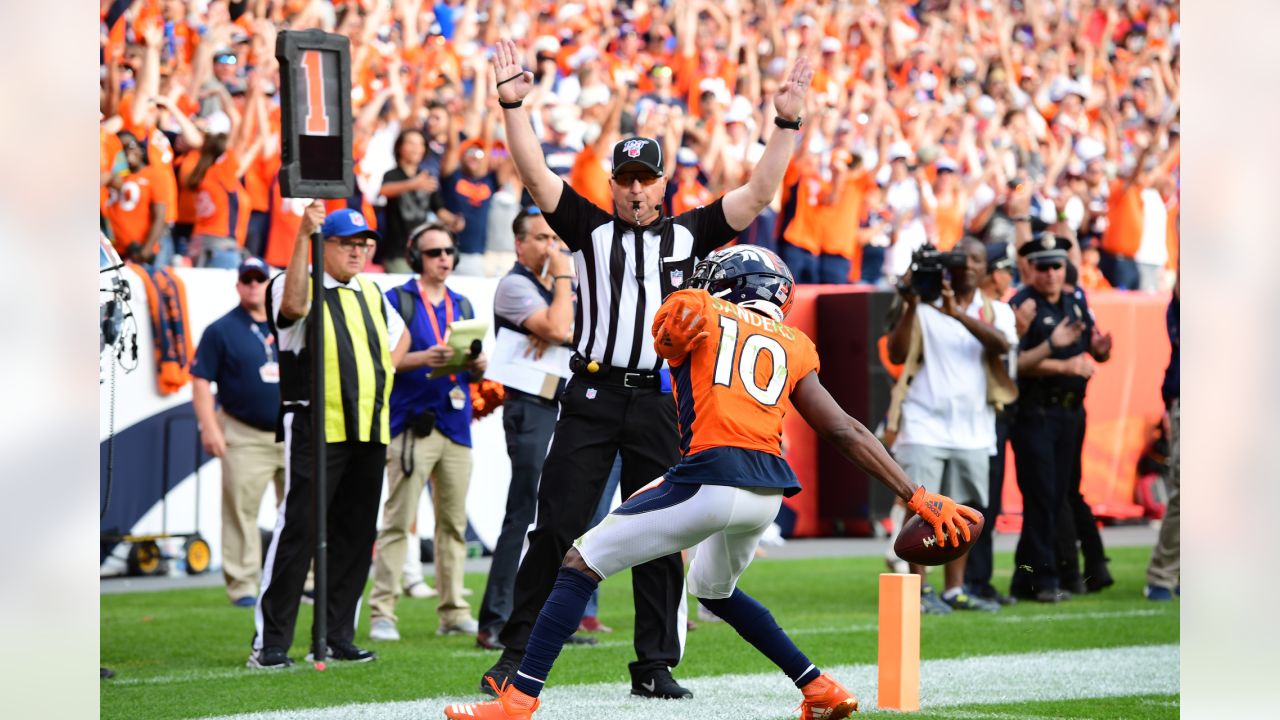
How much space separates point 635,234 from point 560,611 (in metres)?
1.86

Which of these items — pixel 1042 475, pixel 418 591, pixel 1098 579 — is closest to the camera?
pixel 1042 475

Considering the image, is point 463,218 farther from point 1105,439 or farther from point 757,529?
point 757,529

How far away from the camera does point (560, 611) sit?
581 cm

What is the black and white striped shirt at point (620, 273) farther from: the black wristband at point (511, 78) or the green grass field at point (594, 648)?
the green grass field at point (594, 648)

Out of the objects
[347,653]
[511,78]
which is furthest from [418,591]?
[511,78]

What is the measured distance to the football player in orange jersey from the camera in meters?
5.69

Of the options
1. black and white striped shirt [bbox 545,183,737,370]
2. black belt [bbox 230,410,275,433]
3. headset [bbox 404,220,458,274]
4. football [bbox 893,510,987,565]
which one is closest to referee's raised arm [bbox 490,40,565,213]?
black and white striped shirt [bbox 545,183,737,370]

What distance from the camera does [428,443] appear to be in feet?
31.9

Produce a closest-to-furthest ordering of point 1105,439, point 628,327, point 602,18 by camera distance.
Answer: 1. point 628,327
2. point 1105,439
3. point 602,18

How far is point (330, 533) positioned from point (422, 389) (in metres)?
1.39

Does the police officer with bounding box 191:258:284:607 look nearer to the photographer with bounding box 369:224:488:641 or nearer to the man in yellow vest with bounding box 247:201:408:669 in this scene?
the photographer with bounding box 369:224:488:641

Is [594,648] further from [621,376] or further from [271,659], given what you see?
[621,376]

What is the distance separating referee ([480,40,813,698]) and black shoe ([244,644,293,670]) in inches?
53.0
